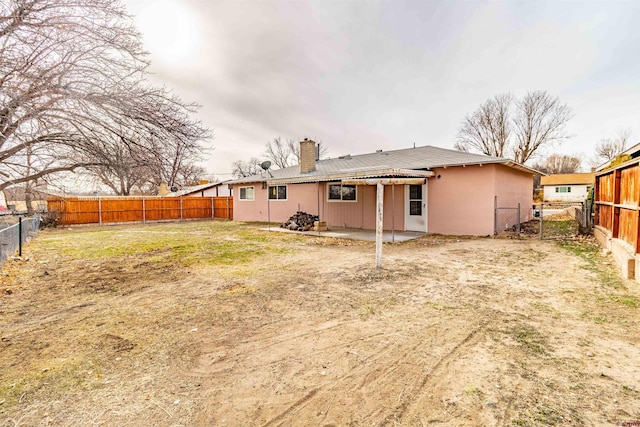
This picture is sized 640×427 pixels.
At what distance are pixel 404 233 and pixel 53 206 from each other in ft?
62.5

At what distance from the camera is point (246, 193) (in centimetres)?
1922

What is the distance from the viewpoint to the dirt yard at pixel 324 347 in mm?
2059

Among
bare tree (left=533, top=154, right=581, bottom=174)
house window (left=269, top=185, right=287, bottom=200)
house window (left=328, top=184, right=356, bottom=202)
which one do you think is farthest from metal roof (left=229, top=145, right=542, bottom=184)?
bare tree (left=533, top=154, right=581, bottom=174)

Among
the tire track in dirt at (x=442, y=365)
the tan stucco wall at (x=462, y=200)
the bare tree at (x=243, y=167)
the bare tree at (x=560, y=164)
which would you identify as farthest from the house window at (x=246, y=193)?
the bare tree at (x=560, y=164)

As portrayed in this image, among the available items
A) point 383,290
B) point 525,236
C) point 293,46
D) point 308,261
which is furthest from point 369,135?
point 383,290

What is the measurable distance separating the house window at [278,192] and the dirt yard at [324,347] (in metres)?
10.9

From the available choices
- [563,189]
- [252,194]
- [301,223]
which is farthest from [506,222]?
[563,189]

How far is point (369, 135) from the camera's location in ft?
92.2

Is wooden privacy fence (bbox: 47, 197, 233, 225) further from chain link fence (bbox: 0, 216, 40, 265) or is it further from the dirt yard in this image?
the dirt yard

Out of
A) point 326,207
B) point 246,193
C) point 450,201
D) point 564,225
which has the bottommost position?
point 564,225

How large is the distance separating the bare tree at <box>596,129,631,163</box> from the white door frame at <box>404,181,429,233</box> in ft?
127

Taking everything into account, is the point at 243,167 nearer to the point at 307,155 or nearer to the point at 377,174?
the point at 307,155

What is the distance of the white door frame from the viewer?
11445 mm

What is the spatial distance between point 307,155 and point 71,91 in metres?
12.2
